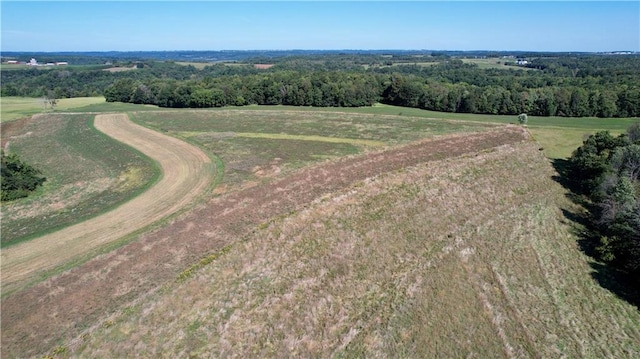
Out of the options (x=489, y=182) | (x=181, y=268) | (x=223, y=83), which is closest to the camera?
(x=181, y=268)

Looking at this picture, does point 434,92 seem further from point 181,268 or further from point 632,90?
point 181,268

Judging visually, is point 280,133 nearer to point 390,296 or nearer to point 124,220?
point 124,220

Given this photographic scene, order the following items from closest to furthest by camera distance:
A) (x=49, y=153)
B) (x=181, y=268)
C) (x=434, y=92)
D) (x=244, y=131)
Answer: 1. (x=181, y=268)
2. (x=49, y=153)
3. (x=244, y=131)
4. (x=434, y=92)

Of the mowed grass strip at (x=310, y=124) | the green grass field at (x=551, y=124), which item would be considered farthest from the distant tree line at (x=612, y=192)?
the mowed grass strip at (x=310, y=124)

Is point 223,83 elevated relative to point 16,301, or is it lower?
elevated

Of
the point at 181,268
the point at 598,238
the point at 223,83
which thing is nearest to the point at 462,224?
the point at 598,238

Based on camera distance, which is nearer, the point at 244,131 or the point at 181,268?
the point at 181,268

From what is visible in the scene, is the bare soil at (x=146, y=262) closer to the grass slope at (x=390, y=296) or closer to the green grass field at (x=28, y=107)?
the grass slope at (x=390, y=296)

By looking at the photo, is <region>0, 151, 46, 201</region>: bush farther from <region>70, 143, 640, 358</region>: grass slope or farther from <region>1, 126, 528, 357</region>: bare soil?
<region>70, 143, 640, 358</region>: grass slope
